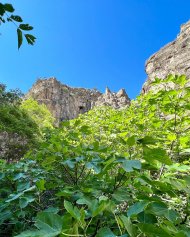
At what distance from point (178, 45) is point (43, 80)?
37.8 meters

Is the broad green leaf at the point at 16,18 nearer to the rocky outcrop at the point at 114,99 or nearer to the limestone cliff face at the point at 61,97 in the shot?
the rocky outcrop at the point at 114,99

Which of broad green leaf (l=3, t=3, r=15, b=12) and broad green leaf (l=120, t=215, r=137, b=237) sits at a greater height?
broad green leaf (l=3, t=3, r=15, b=12)

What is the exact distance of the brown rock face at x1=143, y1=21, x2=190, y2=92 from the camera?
18727 mm

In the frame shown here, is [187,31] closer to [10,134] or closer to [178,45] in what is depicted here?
[178,45]

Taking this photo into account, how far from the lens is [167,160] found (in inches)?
36.6

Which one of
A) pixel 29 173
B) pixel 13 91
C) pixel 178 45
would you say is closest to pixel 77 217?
pixel 29 173

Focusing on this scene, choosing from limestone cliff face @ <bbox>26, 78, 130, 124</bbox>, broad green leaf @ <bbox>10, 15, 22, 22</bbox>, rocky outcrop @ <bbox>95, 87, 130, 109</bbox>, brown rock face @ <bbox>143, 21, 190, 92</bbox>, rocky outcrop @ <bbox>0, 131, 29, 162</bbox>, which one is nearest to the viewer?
broad green leaf @ <bbox>10, 15, 22, 22</bbox>

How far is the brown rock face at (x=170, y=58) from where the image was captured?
61.4ft

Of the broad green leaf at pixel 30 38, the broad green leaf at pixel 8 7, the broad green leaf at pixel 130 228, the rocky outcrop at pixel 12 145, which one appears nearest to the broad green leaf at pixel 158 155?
the broad green leaf at pixel 130 228

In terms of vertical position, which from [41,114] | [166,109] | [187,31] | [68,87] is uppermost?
[68,87]

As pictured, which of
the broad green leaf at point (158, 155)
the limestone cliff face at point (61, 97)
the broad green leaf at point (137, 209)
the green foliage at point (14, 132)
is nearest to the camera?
the broad green leaf at point (137, 209)

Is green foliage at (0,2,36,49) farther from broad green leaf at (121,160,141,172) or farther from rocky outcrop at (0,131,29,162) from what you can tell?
rocky outcrop at (0,131,29,162)

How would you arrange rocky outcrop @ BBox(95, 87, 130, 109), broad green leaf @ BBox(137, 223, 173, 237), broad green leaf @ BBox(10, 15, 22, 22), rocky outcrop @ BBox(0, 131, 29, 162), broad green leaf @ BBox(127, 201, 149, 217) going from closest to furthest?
broad green leaf @ BBox(137, 223, 173, 237) → broad green leaf @ BBox(127, 201, 149, 217) → broad green leaf @ BBox(10, 15, 22, 22) → rocky outcrop @ BBox(0, 131, 29, 162) → rocky outcrop @ BBox(95, 87, 130, 109)

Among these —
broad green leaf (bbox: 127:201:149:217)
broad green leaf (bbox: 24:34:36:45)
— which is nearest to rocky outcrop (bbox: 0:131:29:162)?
broad green leaf (bbox: 24:34:36:45)
